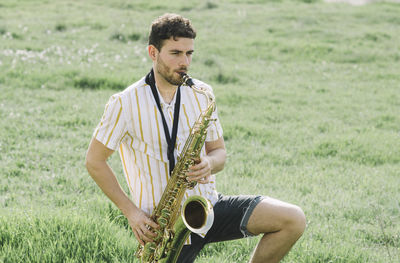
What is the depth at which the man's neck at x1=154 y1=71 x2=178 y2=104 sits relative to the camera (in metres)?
3.65

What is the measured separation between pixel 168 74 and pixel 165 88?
172 millimetres

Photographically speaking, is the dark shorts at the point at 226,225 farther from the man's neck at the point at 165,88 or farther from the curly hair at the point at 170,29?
the curly hair at the point at 170,29

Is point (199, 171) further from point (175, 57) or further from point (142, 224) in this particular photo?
point (175, 57)

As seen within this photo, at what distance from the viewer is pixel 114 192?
136 inches

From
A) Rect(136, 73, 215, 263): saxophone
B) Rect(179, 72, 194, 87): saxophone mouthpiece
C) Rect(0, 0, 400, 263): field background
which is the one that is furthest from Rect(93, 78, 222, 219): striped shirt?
Rect(0, 0, 400, 263): field background

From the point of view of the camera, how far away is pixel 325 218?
530 cm

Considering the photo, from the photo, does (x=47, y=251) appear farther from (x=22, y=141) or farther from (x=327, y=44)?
(x=327, y=44)

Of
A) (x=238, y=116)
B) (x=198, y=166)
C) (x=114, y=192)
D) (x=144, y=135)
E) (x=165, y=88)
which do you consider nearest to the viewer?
(x=198, y=166)

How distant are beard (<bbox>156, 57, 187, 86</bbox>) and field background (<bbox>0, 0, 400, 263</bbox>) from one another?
1598 mm

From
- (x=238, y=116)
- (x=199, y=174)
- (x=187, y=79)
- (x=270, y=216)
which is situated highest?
(x=187, y=79)

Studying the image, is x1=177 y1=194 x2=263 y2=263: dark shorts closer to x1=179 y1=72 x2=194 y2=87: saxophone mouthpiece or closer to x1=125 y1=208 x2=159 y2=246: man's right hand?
x1=125 y1=208 x2=159 y2=246: man's right hand

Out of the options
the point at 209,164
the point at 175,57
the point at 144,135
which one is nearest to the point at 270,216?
the point at 209,164

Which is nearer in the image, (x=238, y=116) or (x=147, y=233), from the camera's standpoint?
(x=147, y=233)

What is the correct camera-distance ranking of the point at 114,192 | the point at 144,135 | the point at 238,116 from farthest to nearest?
the point at 238,116 → the point at 144,135 → the point at 114,192
